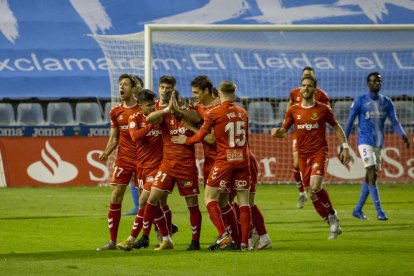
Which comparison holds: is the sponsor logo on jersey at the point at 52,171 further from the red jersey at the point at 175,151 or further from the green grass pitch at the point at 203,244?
the red jersey at the point at 175,151

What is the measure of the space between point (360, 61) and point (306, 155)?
14072 millimetres

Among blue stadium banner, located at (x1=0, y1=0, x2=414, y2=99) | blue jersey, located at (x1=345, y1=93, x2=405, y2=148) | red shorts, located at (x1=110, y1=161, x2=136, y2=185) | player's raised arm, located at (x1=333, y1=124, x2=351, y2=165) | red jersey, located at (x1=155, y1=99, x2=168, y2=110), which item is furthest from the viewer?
blue stadium banner, located at (x1=0, y1=0, x2=414, y2=99)

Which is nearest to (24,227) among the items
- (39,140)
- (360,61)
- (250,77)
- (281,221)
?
(281,221)

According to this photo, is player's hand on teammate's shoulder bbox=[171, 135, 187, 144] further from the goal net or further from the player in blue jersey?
the goal net

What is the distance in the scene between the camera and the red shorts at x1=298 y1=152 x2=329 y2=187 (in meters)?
12.7

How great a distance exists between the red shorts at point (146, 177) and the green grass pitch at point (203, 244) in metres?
0.70

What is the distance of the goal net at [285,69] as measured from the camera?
23766 millimetres

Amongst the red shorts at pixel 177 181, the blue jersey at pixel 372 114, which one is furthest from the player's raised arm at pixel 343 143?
the blue jersey at pixel 372 114

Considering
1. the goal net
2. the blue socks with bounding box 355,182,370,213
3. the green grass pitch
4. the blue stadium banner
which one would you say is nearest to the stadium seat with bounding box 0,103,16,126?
the blue stadium banner

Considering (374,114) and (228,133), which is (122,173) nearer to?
(228,133)

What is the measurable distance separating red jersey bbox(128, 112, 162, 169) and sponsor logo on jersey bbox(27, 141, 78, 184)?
12.0m

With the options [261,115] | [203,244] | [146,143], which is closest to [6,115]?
[261,115]

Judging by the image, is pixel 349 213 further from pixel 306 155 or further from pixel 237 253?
pixel 237 253

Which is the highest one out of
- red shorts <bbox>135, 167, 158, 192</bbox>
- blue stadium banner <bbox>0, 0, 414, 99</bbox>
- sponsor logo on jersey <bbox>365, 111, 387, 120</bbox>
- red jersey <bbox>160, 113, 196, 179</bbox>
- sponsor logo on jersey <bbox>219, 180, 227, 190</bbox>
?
blue stadium banner <bbox>0, 0, 414, 99</bbox>
